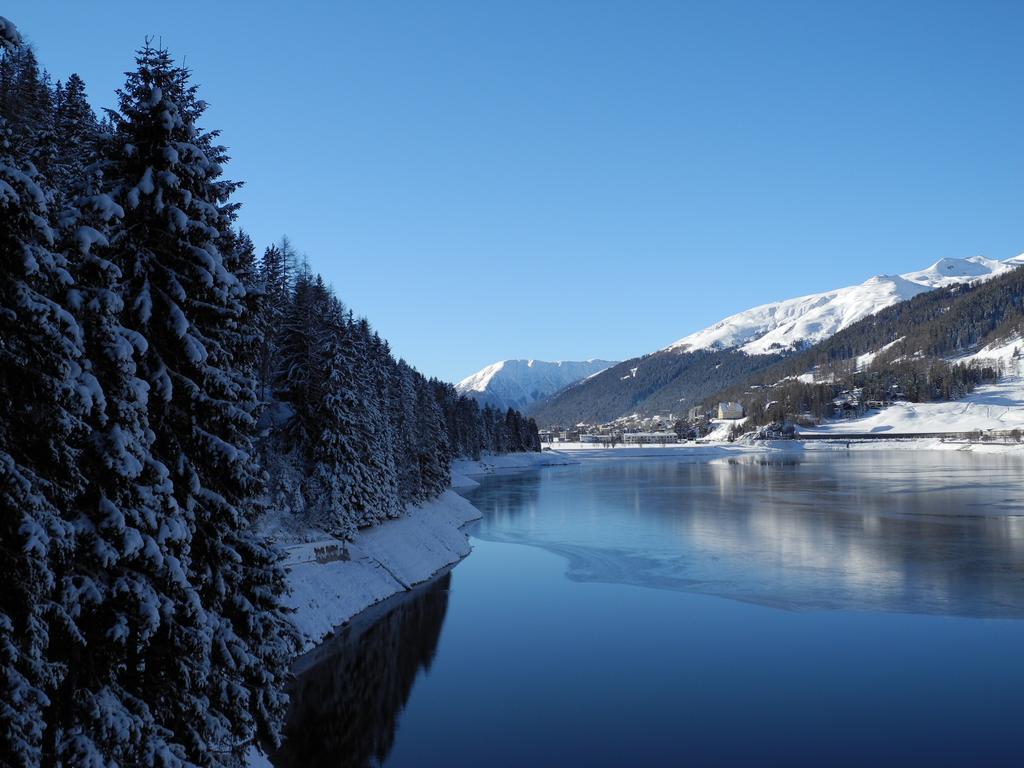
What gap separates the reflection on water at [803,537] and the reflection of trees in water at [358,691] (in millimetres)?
13913

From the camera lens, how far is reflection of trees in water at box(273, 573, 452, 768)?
2017 centimetres

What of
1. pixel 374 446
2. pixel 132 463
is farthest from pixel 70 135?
pixel 132 463

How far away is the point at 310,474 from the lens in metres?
39.6

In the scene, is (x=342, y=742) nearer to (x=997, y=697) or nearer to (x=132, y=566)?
(x=132, y=566)

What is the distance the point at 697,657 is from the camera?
2658 cm

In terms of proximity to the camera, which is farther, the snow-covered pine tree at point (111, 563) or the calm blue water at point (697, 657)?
the calm blue water at point (697, 657)

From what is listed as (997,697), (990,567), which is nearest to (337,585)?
(997,697)

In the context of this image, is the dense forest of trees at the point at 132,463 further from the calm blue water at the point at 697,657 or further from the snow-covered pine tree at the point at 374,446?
the snow-covered pine tree at the point at 374,446

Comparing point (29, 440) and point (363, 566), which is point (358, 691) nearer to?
point (363, 566)

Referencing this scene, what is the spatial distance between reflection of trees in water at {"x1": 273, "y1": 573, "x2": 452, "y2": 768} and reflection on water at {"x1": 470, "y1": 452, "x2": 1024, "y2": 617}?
1391 cm

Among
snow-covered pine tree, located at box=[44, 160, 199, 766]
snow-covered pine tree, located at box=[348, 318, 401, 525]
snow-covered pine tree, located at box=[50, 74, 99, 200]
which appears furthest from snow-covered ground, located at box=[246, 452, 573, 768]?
snow-covered pine tree, located at box=[50, 74, 99, 200]

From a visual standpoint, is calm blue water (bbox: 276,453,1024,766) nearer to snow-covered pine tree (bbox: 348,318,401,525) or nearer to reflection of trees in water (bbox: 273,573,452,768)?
reflection of trees in water (bbox: 273,573,452,768)

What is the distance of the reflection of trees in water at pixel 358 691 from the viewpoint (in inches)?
794

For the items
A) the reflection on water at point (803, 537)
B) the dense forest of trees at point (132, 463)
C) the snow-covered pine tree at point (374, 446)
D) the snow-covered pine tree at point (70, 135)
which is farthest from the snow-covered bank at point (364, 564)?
the snow-covered pine tree at point (70, 135)
